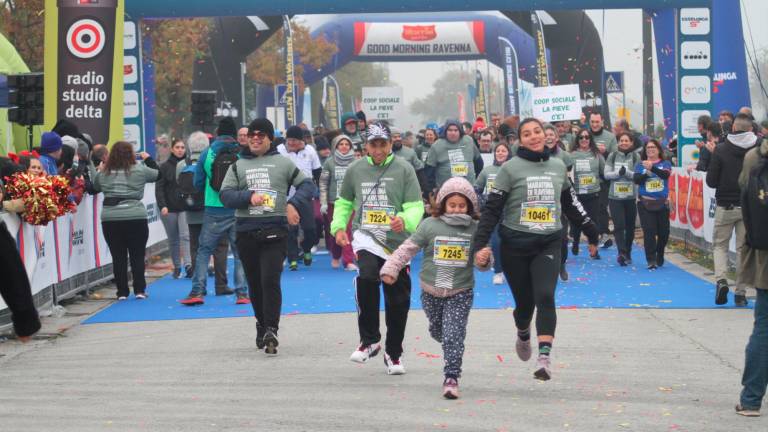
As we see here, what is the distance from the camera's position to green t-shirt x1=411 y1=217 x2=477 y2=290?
336 inches

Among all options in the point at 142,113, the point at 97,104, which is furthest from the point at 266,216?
the point at 142,113

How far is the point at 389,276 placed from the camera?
8648 mm

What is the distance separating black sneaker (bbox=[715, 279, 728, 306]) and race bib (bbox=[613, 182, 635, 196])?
467 centimetres

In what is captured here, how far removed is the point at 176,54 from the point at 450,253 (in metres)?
37.3

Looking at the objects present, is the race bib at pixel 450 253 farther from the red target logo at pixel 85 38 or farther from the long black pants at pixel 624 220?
the red target logo at pixel 85 38

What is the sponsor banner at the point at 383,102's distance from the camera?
38750 mm

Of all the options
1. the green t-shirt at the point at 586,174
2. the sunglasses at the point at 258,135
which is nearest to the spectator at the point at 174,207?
the green t-shirt at the point at 586,174

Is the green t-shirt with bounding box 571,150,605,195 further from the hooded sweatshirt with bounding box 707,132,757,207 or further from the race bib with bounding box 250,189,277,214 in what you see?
the race bib with bounding box 250,189,277,214

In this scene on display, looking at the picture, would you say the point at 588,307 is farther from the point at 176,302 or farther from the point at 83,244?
the point at 83,244

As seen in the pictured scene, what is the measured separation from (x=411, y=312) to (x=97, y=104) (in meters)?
7.15

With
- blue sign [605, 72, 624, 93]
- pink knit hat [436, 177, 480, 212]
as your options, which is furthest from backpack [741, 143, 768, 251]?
blue sign [605, 72, 624, 93]

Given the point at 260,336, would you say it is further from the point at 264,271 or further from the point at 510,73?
the point at 510,73

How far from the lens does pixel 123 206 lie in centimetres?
1493

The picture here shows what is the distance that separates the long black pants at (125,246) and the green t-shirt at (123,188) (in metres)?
0.08
